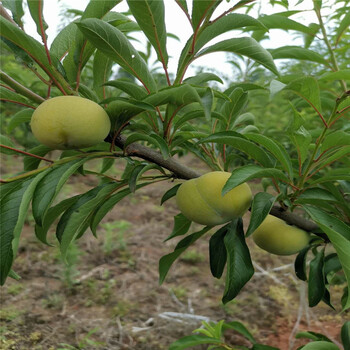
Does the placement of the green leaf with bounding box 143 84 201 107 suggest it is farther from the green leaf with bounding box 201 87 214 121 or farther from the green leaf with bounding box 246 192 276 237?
the green leaf with bounding box 246 192 276 237

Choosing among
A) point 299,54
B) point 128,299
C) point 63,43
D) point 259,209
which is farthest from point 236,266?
point 128,299

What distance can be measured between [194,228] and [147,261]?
73 centimetres

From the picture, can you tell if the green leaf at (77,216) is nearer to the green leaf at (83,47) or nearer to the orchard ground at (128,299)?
the green leaf at (83,47)

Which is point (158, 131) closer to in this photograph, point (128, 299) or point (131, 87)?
point (131, 87)

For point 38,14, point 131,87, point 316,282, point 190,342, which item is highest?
point 38,14

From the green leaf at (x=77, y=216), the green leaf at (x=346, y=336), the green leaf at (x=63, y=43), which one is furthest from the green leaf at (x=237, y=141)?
the green leaf at (x=346, y=336)

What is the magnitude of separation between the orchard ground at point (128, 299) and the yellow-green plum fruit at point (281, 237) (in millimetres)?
1219

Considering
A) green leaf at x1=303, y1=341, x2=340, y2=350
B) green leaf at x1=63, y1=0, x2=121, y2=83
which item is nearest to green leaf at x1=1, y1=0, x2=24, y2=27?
green leaf at x1=63, y1=0, x2=121, y2=83

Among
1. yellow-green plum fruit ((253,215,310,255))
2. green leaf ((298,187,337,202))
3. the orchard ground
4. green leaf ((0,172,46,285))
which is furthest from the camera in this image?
the orchard ground

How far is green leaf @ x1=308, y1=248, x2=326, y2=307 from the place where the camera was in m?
0.84

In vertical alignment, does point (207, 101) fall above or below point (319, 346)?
above

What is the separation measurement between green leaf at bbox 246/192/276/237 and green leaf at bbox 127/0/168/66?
338mm

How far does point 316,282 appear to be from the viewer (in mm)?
858

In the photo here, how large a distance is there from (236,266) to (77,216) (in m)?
0.32
